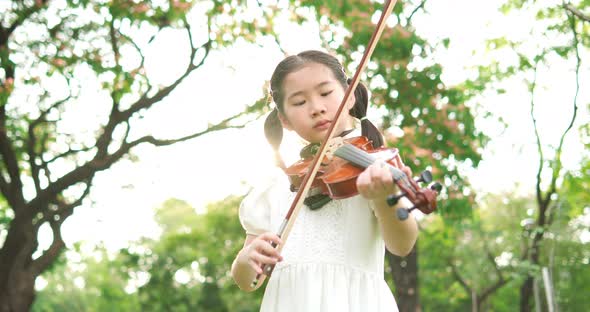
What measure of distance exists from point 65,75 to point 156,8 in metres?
1.49

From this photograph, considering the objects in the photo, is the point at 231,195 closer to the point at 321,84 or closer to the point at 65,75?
the point at 65,75

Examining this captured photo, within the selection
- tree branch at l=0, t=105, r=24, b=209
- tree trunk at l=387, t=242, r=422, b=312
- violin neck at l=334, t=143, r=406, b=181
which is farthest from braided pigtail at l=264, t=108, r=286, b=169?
tree branch at l=0, t=105, r=24, b=209

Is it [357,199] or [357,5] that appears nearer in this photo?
[357,199]

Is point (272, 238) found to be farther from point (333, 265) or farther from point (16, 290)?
point (16, 290)

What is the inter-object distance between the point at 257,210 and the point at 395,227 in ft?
2.21

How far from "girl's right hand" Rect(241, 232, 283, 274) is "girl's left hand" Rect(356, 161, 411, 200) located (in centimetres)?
35

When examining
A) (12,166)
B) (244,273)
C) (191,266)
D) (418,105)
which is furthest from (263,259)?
(191,266)

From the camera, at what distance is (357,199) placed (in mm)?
2400

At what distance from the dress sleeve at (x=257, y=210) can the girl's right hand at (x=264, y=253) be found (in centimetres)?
42

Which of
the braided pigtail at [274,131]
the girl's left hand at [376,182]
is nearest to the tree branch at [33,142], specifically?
the braided pigtail at [274,131]

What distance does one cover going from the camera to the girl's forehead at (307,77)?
8.07 ft

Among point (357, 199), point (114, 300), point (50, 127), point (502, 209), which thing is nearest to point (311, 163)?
point (357, 199)

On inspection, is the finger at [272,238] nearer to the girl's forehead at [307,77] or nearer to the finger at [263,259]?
the finger at [263,259]

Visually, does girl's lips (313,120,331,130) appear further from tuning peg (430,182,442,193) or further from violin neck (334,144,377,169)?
tuning peg (430,182,442,193)
